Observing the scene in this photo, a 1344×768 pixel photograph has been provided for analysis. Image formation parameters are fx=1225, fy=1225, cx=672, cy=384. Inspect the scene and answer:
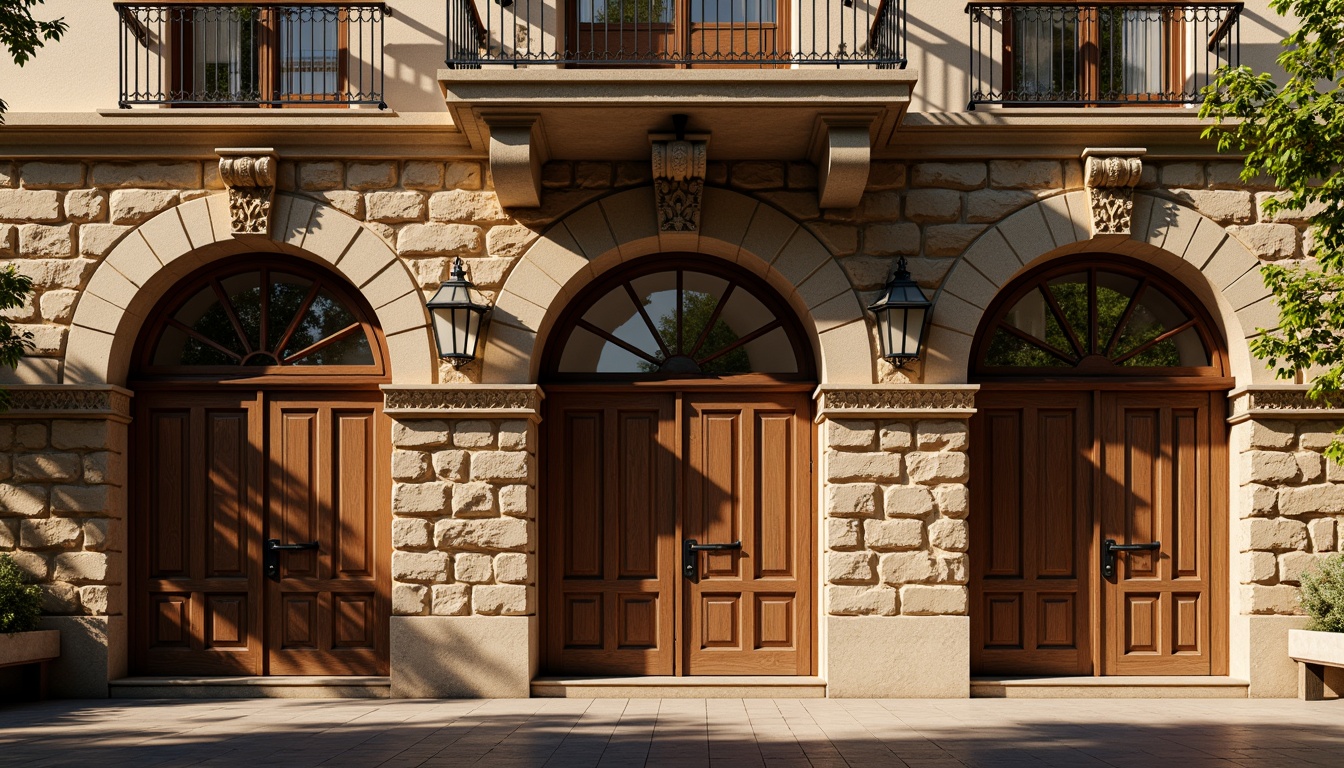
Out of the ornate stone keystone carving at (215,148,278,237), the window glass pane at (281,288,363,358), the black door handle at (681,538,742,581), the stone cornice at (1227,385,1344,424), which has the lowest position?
the black door handle at (681,538,742,581)

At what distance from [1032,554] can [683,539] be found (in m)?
2.88

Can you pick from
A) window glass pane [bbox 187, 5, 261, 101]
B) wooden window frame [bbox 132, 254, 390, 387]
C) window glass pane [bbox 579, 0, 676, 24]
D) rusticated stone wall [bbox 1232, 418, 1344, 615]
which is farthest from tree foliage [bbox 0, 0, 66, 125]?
rusticated stone wall [bbox 1232, 418, 1344, 615]

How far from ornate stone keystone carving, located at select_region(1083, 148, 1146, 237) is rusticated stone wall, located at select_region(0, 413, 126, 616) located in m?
8.09

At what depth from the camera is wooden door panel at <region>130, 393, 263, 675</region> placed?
10078 mm

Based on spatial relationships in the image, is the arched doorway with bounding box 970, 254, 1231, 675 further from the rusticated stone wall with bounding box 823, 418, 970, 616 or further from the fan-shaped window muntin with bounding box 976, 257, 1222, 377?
the rusticated stone wall with bounding box 823, 418, 970, 616

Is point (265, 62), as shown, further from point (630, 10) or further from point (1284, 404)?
point (1284, 404)

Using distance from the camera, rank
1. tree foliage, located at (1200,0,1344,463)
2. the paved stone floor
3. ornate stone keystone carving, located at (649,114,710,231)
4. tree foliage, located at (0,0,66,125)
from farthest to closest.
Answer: ornate stone keystone carving, located at (649,114,710,231) → tree foliage, located at (0,0,66,125) → tree foliage, located at (1200,0,1344,463) → the paved stone floor

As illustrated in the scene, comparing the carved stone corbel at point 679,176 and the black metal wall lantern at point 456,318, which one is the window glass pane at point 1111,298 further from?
the black metal wall lantern at point 456,318

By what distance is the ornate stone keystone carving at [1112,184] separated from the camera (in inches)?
383

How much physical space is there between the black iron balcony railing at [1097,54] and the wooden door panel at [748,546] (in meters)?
3.33

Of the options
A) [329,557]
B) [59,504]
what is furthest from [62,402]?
[329,557]

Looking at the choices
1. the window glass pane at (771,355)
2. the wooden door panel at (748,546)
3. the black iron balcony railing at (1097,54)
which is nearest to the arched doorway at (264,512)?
the wooden door panel at (748,546)

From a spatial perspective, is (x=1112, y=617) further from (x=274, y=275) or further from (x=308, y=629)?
(x=274, y=275)

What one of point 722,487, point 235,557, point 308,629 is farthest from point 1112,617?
point 235,557
